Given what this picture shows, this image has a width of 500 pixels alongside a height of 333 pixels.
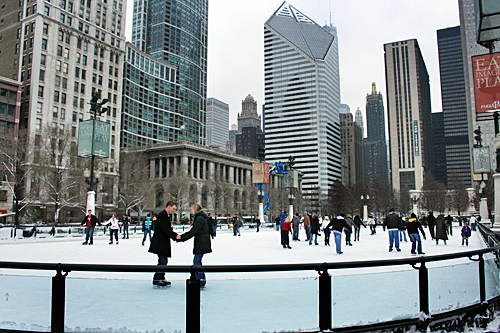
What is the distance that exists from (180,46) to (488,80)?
16611cm

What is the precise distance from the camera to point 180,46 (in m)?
168

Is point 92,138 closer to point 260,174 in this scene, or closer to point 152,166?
point 260,174

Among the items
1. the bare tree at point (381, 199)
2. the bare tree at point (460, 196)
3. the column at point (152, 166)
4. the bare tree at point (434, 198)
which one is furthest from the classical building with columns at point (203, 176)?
the bare tree at point (460, 196)

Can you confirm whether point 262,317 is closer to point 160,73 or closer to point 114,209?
point 114,209

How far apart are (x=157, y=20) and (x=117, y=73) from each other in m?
95.4

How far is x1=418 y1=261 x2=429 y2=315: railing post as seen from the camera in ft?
14.7

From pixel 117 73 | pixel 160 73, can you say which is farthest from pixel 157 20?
pixel 117 73

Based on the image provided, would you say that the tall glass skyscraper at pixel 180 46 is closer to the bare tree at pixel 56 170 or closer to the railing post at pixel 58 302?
the bare tree at pixel 56 170

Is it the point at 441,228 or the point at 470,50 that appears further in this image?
the point at 470,50

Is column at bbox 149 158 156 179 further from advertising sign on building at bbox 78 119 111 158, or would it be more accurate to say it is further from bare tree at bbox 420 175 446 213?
bare tree at bbox 420 175 446 213

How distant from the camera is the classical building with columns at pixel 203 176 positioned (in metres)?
78.9

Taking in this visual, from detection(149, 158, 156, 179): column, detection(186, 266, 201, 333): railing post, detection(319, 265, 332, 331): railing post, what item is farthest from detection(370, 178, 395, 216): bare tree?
detection(186, 266, 201, 333): railing post

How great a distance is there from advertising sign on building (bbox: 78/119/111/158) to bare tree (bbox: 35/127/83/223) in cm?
1654

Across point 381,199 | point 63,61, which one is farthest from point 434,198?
point 63,61
